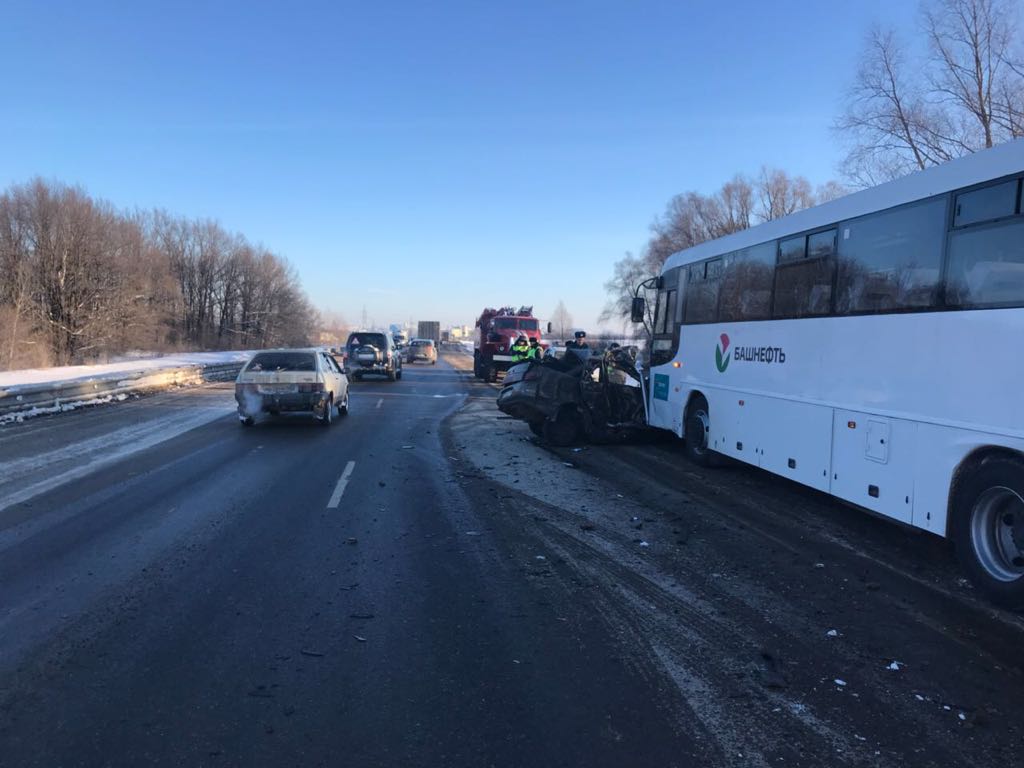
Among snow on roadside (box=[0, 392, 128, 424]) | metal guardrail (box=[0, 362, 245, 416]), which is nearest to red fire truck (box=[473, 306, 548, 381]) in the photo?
metal guardrail (box=[0, 362, 245, 416])

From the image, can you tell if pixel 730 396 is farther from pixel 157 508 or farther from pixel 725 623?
pixel 157 508

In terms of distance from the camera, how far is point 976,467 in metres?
5.35

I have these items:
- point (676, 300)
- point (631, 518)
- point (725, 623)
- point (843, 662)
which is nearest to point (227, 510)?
point (631, 518)

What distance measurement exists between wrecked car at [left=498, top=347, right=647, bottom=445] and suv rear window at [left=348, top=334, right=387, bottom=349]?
59.9ft

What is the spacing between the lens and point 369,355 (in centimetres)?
3011

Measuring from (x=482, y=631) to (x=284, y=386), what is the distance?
11213mm

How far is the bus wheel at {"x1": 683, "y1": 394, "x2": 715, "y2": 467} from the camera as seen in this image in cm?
1055

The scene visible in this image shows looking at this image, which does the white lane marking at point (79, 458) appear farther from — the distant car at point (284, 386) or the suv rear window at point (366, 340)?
the suv rear window at point (366, 340)

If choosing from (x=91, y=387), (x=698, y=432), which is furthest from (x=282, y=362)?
(x=698, y=432)

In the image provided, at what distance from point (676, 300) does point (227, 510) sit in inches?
309

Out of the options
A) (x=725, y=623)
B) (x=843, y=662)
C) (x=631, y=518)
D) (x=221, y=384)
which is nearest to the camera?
(x=843, y=662)

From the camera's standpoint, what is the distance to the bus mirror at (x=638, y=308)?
12508 millimetres

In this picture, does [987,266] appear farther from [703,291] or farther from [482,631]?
[703,291]

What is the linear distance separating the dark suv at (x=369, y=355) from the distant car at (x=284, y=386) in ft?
48.4
